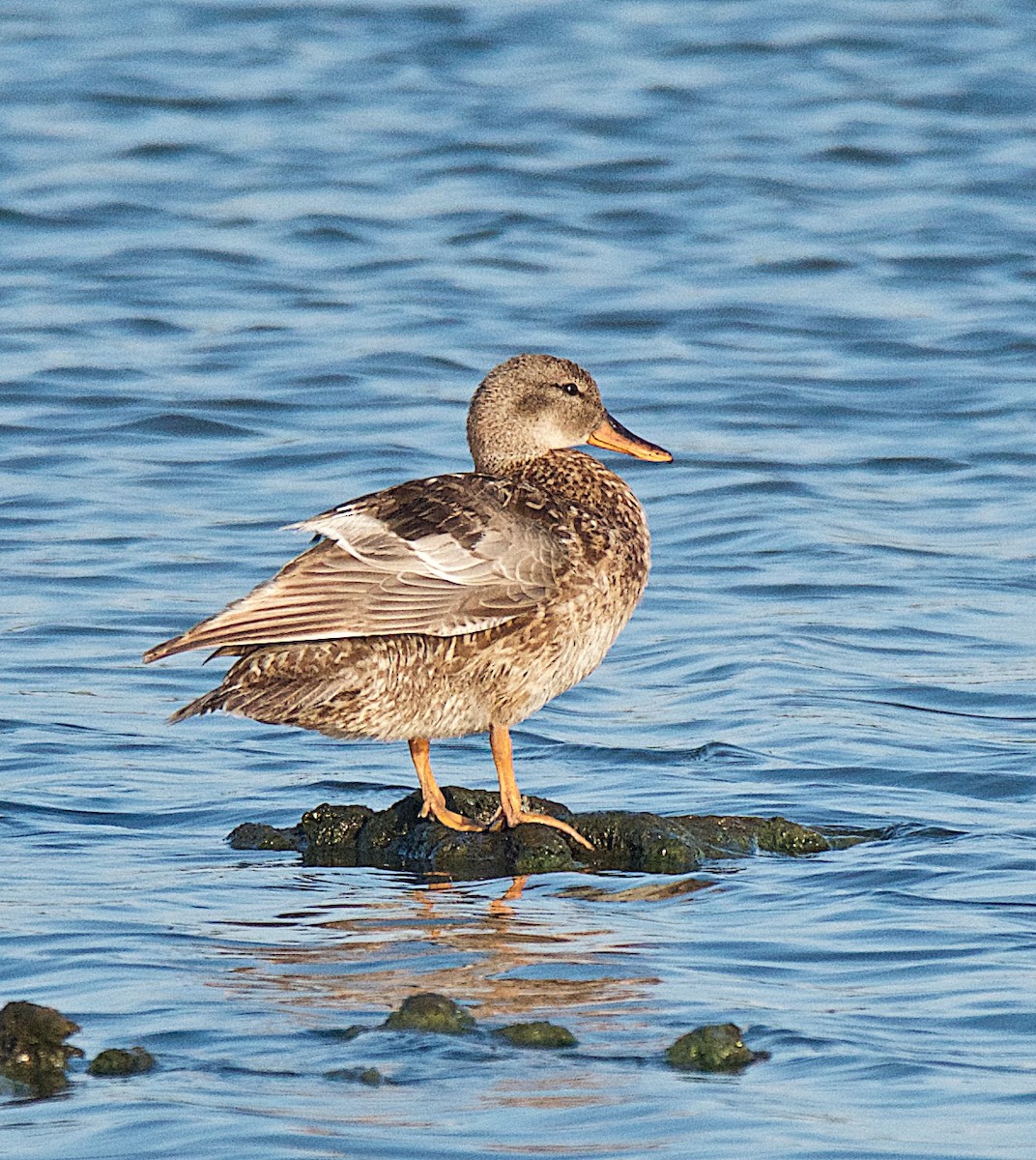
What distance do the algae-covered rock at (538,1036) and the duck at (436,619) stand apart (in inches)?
59.2

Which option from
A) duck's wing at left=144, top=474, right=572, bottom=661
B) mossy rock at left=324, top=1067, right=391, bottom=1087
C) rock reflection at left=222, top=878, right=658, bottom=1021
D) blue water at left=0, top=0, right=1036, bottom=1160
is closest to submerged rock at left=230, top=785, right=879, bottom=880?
blue water at left=0, top=0, right=1036, bottom=1160

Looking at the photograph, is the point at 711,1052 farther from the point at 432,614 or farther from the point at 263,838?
the point at 263,838

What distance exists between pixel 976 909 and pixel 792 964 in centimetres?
65

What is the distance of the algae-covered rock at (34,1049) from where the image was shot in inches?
176

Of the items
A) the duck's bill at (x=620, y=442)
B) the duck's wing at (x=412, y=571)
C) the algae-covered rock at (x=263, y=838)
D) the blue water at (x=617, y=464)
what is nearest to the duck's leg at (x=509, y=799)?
the blue water at (x=617, y=464)

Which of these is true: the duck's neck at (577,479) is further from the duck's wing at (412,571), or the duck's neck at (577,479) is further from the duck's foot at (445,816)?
the duck's foot at (445,816)

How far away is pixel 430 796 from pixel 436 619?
587 mm

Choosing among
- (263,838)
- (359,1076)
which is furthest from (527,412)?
(359,1076)

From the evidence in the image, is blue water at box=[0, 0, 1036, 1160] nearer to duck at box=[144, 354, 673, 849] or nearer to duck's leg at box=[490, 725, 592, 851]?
duck's leg at box=[490, 725, 592, 851]

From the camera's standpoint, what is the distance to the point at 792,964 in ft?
17.5

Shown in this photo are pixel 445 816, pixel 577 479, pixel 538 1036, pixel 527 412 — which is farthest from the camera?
pixel 527 412

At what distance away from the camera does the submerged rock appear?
6289mm

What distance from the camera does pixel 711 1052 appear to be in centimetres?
461

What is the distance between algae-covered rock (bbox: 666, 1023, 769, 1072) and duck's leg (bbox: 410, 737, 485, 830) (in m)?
1.86
